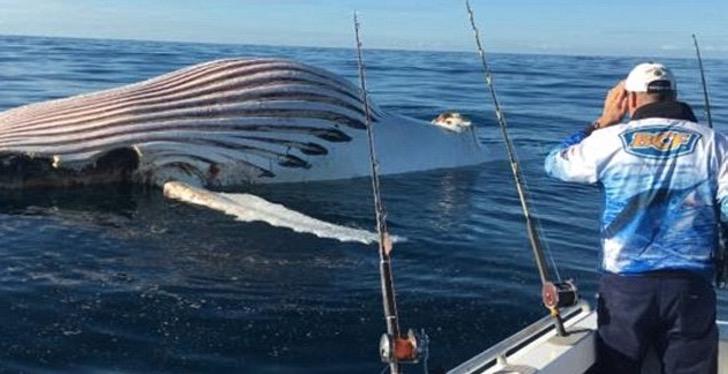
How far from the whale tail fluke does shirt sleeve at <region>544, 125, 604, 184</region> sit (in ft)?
11.4

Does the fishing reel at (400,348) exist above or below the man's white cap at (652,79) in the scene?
below

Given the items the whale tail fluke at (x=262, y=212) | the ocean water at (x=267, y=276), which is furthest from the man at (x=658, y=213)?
the whale tail fluke at (x=262, y=212)

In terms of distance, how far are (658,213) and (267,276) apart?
11.5ft

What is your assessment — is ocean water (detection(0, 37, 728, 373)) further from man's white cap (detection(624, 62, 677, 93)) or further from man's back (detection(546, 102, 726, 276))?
man's white cap (detection(624, 62, 677, 93))

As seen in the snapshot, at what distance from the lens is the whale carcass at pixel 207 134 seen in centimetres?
941

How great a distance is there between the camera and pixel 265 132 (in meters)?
10.2

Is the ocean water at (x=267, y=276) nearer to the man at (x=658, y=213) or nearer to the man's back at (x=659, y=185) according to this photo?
the man at (x=658, y=213)

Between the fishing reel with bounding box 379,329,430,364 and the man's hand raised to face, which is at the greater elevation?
the man's hand raised to face

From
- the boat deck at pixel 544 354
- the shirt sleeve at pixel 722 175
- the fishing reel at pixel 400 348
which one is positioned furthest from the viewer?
→ the boat deck at pixel 544 354

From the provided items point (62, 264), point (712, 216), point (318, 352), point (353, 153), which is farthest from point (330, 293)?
point (353, 153)

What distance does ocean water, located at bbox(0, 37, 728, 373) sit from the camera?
551 cm

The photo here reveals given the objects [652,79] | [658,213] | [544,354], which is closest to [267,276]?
[544,354]

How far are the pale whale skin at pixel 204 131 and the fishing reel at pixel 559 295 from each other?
5.99 meters

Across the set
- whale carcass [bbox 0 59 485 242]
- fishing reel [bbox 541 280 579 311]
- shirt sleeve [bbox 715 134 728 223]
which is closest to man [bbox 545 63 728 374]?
shirt sleeve [bbox 715 134 728 223]
